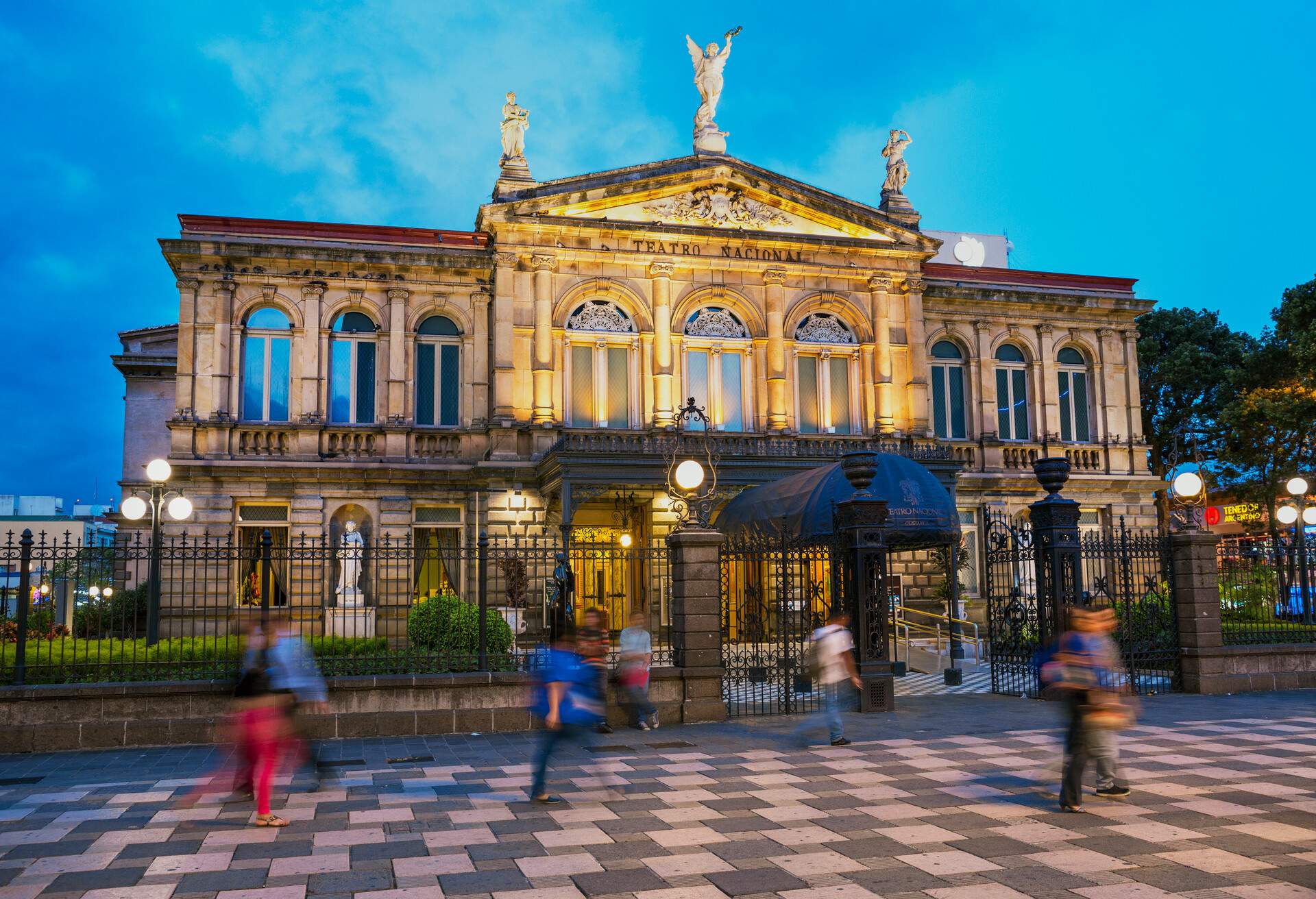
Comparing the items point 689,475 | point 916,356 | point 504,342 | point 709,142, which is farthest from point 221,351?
point 916,356

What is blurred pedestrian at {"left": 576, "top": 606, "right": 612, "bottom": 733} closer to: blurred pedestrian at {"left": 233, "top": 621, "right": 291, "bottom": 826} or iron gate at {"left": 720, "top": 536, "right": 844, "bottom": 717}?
blurred pedestrian at {"left": 233, "top": 621, "right": 291, "bottom": 826}

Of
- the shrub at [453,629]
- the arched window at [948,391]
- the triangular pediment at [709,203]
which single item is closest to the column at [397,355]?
the triangular pediment at [709,203]

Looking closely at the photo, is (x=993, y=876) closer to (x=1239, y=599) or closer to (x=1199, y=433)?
(x=1239, y=599)

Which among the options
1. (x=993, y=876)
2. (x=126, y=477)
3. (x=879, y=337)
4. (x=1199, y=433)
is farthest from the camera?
(x=1199, y=433)

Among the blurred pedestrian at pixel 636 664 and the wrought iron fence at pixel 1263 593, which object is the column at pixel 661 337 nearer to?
the wrought iron fence at pixel 1263 593

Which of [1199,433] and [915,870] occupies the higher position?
[1199,433]

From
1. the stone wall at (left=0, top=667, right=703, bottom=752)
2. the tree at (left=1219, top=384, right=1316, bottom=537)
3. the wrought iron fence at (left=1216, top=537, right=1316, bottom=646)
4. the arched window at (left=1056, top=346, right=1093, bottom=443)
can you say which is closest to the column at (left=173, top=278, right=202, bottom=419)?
the stone wall at (left=0, top=667, right=703, bottom=752)

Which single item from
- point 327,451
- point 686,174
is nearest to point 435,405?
point 327,451

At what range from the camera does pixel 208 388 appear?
92.7 feet

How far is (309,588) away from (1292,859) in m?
23.2

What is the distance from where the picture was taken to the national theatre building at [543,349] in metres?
28.1

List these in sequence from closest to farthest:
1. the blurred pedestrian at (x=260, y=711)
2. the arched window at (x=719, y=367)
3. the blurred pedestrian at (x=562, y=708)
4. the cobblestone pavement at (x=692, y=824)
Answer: the cobblestone pavement at (x=692, y=824) → the blurred pedestrian at (x=260, y=711) → the blurred pedestrian at (x=562, y=708) → the arched window at (x=719, y=367)

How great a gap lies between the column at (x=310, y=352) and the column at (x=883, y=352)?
15.6 meters

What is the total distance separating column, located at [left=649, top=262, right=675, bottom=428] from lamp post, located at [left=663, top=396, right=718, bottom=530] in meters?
0.81
